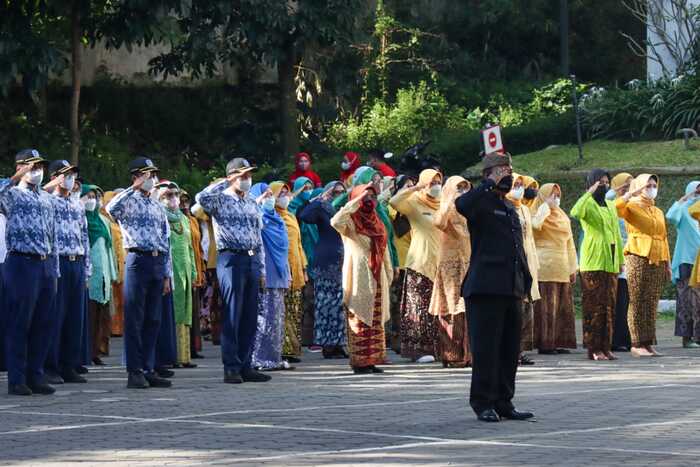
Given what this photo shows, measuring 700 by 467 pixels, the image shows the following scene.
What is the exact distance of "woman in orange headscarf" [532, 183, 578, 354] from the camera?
1995 centimetres

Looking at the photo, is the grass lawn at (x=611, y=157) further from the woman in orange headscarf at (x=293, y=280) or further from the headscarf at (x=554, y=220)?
the woman in orange headscarf at (x=293, y=280)

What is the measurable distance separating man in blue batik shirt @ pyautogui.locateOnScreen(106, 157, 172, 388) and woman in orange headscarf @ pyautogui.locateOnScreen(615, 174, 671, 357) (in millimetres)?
6094

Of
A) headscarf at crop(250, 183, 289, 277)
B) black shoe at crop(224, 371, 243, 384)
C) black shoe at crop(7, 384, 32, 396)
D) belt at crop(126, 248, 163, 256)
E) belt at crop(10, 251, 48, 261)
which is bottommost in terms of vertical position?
black shoe at crop(7, 384, 32, 396)

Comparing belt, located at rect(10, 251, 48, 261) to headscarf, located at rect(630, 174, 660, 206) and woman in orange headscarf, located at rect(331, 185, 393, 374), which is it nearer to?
woman in orange headscarf, located at rect(331, 185, 393, 374)

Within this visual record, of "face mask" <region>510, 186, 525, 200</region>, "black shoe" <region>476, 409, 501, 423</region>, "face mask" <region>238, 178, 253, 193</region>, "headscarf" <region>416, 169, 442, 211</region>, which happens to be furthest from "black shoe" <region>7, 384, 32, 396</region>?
"face mask" <region>510, 186, 525, 200</region>

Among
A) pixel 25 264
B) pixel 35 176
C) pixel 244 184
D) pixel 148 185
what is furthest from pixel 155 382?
pixel 35 176

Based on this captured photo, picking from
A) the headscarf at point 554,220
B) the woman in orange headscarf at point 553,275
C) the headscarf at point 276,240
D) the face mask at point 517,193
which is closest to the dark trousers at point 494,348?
the headscarf at point 276,240

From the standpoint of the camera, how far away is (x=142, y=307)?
50.4ft

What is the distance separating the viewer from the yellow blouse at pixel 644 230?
19.1 m

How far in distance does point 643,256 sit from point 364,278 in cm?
387

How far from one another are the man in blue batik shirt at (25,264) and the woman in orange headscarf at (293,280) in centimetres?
404

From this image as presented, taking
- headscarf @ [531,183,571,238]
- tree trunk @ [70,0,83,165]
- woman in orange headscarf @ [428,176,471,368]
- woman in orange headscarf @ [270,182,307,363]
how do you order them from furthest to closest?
1. tree trunk @ [70,0,83,165]
2. headscarf @ [531,183,571,238]
3. woman in orange headscarf @ [270,182,307,363]
4. woman in orange headscarf @ [428,176,471,368]

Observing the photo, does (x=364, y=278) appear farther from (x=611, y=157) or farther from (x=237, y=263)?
(x=611, y=157)

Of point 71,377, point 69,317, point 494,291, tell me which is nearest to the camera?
point 494,291
